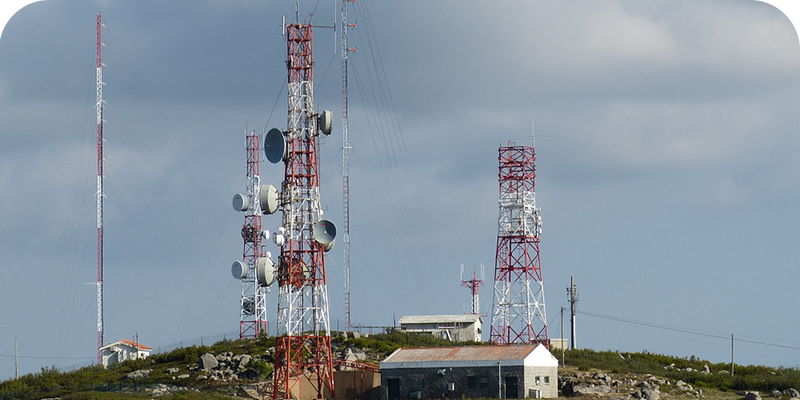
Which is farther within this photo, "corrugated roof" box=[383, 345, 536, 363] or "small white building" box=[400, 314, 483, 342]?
"small white building" box=[400, 314, 483, 342]

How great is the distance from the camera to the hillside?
2965 inches

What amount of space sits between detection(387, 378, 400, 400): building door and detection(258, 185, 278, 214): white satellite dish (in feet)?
36.5

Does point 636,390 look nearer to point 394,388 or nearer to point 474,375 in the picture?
point 474,375

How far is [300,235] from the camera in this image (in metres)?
73.9

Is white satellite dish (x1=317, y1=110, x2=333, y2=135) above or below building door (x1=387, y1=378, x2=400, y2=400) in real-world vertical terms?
above

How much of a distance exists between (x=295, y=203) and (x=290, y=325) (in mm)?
6618

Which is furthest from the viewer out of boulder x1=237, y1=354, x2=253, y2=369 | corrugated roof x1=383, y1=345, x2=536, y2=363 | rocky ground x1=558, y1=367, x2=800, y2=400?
boulder x1=237, y1=354, x2=253, y2=369

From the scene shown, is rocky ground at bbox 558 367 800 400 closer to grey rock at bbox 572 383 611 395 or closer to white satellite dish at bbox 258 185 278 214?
grey rock at bbox 572 383 611 395

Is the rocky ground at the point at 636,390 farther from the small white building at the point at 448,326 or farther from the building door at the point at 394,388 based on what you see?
the small white building at the point at 448,326

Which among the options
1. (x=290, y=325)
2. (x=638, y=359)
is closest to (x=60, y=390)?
(x=290, y=325)

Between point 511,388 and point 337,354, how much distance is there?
1649cm

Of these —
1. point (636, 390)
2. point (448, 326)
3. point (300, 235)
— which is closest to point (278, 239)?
point (300, 235)

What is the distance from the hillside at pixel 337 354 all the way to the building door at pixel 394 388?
7.93 meters

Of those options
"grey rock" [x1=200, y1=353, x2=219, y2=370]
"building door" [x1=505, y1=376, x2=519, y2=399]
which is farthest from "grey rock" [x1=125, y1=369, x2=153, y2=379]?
"building door" [x1=505, y1=376, x2=519, y2=399]
